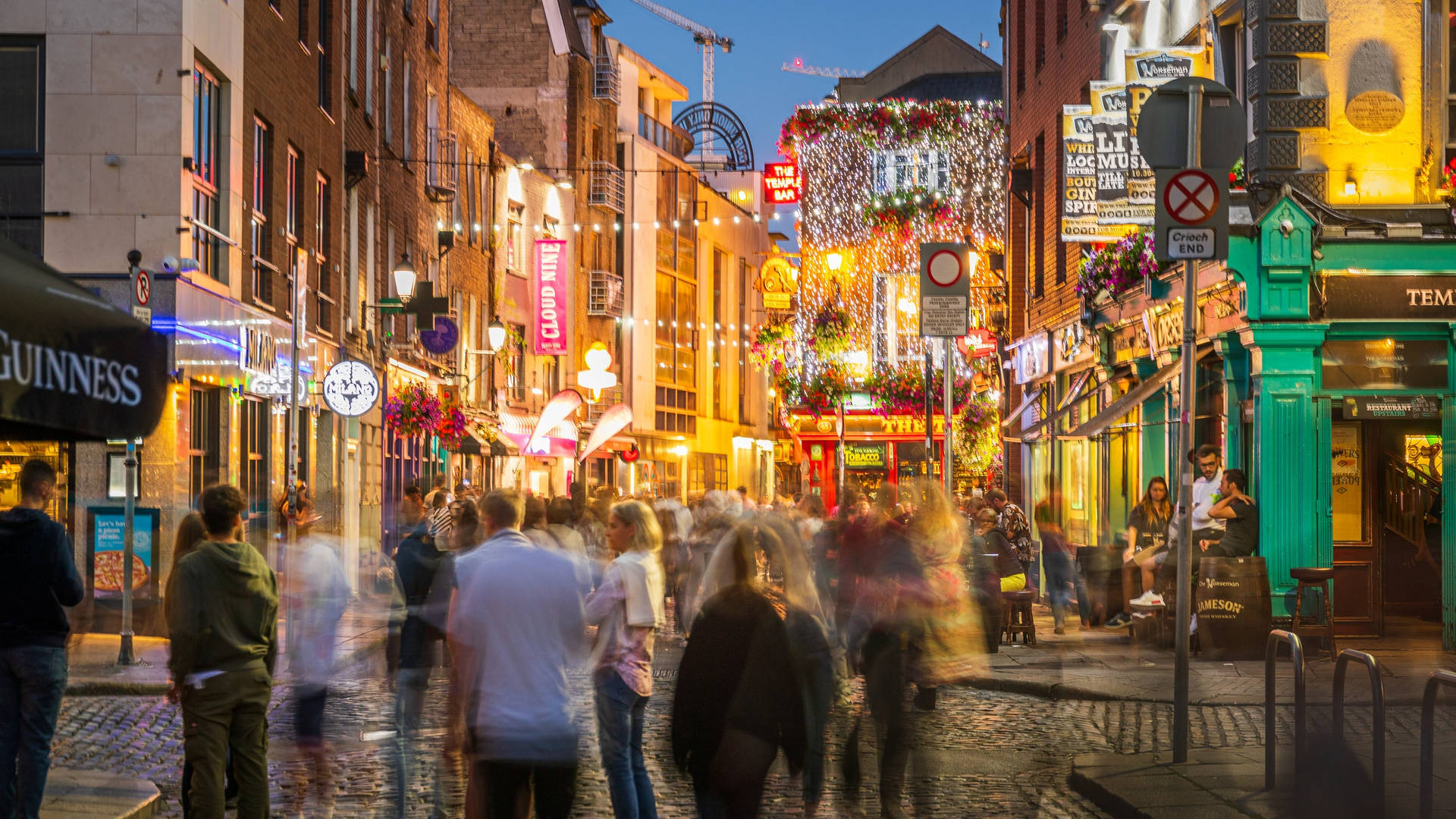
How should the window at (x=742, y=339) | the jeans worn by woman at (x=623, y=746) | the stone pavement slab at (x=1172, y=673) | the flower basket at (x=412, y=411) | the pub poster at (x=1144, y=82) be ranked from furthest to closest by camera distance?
1. the window at (x=742, y=339)
2. the flower basket at (x=412, y=411)
3. the pub poster at (x=1144, y=82)
4. the stone pavement slab at (x=1172, y=673)
5. the jeans worn by woman at (x=623, y=746)

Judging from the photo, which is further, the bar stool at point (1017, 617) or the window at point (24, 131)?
the window at point (24, 131)

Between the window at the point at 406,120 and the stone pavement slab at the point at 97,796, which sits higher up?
the window at the point at 406,120

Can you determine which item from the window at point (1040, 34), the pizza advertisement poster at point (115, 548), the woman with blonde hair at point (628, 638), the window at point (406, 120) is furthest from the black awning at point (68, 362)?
the window at point (406, 120)

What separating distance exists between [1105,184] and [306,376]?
40.6ft

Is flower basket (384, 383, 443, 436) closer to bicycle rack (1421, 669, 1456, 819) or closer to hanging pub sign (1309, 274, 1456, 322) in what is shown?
hanging pub sign (1309, 274, 1456, 322)

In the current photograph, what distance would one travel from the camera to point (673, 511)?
74.0 ft

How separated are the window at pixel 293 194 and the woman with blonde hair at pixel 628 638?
1725 cm

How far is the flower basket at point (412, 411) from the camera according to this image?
101ft

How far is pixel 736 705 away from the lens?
6645mm

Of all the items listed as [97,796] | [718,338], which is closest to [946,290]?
[97,796]

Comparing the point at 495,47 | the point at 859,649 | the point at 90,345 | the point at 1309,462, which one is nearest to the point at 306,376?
the point at 1309,462

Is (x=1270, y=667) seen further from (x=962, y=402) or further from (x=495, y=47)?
(x=495, y=47)

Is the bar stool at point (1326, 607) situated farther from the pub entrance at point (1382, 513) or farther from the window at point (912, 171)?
the window at point (912, 171)

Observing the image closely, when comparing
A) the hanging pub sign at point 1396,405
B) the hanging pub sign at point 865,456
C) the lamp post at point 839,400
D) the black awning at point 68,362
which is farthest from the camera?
the hanging pub sign at point 865,456
